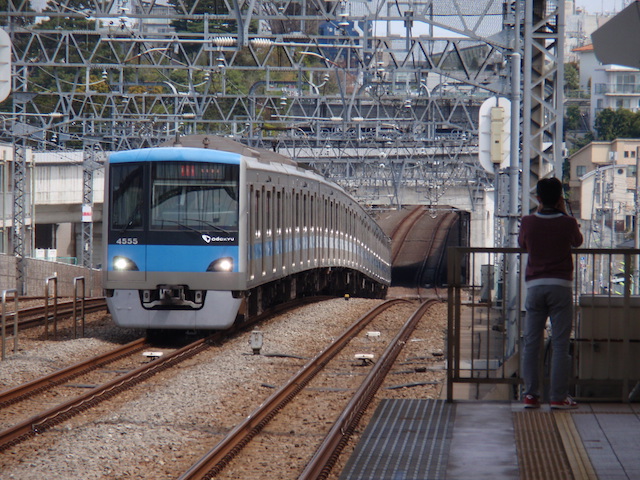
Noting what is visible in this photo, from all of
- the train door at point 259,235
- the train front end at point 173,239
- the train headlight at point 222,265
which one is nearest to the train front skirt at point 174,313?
the train front end at point 173,239

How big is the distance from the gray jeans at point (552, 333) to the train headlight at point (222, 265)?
8.25 meters

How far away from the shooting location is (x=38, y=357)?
13805 millimetres

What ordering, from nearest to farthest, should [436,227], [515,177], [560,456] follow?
[560,456], [515,177], [436,227]

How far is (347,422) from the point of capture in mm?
9234

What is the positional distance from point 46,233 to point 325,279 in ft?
101

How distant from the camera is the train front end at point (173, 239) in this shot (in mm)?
15242

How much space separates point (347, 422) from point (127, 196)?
23.4 feet

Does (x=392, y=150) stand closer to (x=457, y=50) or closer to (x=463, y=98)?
(x=463, y=98)

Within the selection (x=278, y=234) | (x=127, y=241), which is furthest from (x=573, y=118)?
(x=127, y=241)

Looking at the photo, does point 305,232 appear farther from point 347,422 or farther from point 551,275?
point 551,275

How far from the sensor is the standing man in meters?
7.26

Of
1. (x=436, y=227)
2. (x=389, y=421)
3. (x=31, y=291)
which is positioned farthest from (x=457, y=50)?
(x=436, y=227)

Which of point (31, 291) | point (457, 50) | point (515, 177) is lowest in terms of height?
point (31, 291)

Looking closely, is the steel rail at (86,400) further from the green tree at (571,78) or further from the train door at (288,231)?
the green tree at (571,78)
